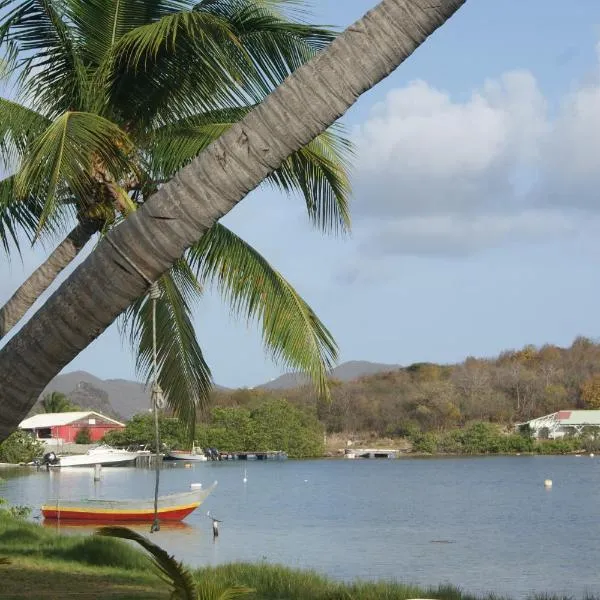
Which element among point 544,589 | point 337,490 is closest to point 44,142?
point 544,589

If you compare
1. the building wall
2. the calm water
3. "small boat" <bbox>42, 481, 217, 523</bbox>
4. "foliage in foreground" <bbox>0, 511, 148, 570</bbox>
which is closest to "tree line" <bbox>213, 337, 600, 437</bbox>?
the building wall

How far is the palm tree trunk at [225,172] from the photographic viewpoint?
5129 mm

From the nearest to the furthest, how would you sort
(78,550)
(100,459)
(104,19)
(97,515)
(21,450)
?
1. (104,19)
2. (78,550)
3. (97,515)
4. (21,450)
5. (100,459)

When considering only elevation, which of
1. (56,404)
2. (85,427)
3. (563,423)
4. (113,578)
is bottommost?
(113,578)

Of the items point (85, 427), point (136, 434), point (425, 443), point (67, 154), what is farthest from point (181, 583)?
point (85, 427)

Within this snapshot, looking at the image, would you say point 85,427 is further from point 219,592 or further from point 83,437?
point 219,592

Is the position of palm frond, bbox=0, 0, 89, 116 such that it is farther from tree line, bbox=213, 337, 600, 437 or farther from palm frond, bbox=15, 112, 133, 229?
tree line, bbox=213, 337, 600, 437

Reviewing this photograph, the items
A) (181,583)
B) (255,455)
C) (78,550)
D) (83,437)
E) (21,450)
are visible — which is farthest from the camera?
(83,437)

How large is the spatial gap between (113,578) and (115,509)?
19.7 metres

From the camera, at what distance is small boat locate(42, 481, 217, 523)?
32562 millimetres

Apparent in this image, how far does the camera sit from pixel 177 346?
511 inches

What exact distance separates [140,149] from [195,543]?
21526 millimetres

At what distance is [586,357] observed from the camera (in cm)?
12112

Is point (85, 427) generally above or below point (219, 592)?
above
